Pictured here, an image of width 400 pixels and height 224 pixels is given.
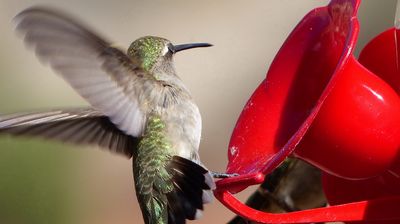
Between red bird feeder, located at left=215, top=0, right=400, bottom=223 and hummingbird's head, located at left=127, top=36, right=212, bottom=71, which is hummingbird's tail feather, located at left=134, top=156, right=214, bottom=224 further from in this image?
hummingbird's head, located at left=127, top=36, right=212, bottom=71

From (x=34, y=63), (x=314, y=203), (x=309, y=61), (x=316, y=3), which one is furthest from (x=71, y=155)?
(x=309, y=61)

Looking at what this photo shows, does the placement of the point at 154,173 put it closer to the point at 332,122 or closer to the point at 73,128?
the point at 73,128

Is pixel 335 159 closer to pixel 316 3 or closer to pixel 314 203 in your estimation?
pixel 314 203

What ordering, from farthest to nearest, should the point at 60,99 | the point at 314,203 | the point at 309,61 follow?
the point at 60,99
the point at 314,203
the point at 309,61

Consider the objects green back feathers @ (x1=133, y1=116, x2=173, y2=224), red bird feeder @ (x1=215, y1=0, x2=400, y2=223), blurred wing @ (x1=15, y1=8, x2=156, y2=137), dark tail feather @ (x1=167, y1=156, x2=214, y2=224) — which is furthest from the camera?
green back feathers @ (x1=133, y1=116, x2=173, y2=224)

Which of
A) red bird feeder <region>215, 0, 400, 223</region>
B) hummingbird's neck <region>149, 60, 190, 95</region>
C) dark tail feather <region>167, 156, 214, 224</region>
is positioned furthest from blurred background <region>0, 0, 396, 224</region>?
red bird feeder <region>215, 0, 400, 223</region>

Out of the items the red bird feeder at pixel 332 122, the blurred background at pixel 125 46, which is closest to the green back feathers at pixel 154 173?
the red bird feeder at pixel 332 122

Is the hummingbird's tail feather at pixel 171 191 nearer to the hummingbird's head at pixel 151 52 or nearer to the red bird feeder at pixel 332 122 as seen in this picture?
the red bird feeder at pixel 332 122
